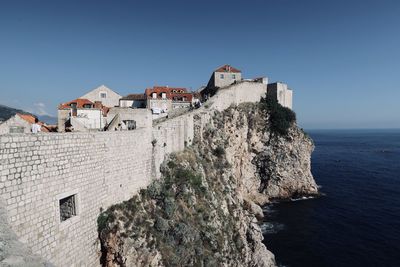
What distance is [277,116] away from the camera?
4875 centimetres

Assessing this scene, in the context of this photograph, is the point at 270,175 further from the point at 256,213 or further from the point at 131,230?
the point at 131,230

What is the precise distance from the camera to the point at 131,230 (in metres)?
14.9

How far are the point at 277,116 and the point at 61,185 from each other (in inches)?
1680

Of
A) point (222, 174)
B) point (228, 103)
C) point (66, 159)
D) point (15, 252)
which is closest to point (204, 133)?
point (222, 174)

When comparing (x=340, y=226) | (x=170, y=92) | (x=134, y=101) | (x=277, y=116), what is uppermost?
(x=170, y=92)

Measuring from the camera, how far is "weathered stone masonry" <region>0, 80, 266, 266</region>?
9.21 metres

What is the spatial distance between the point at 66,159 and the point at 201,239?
38.7 ft

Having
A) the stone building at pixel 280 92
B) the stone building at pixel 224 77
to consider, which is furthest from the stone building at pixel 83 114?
the stone building at pixel 280 92

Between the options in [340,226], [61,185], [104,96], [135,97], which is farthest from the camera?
[135,97]

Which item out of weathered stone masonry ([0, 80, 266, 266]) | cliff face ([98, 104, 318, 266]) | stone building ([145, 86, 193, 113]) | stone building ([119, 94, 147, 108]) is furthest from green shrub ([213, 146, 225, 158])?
stone building ([119, 94, 147, 108])

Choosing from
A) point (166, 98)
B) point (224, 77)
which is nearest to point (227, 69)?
point (224, 77)

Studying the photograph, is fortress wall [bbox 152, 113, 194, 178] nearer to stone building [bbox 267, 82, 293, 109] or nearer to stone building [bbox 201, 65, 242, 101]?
stone building [bbox 201, 65, 242, 101]

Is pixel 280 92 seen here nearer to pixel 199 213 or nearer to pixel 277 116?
pixel 277 116

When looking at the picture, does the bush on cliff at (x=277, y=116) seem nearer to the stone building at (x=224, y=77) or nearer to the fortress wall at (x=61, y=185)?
the stone building at (x=224, y=77)
